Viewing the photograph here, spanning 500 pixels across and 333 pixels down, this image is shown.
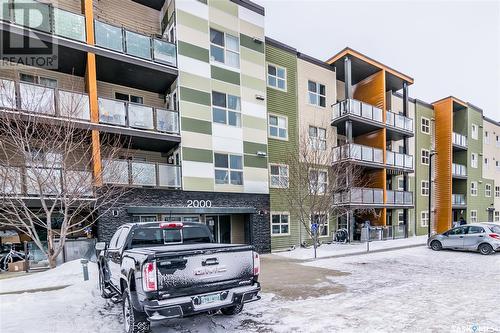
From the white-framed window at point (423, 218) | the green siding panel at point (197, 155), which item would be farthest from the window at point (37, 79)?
the white-framed window at point (423, 218)

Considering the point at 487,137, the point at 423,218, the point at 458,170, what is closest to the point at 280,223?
the point at 423,218

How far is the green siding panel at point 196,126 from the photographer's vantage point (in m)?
13.7

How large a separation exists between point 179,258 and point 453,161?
32206 mm

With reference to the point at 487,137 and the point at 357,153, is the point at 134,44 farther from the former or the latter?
the point at 487,137

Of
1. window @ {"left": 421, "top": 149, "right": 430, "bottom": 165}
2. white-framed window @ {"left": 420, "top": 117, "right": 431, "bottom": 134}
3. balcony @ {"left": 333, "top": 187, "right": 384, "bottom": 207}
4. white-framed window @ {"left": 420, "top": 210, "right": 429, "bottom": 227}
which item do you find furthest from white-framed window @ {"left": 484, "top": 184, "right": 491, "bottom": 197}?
balcony @ {"left": 333, "top": 187, "right": 384, "bottom": 207}

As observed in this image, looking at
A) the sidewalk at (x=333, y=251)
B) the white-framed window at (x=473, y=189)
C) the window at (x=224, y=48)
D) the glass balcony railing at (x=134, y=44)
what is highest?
the window at (x=224, y=48)

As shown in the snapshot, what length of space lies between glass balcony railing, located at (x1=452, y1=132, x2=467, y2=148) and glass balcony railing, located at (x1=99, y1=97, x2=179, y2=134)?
84.7 feet

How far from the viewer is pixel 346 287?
789 centimetres

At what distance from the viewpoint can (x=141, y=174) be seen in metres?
12.2

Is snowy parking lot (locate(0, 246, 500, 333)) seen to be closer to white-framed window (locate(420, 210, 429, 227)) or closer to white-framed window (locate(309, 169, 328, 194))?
white-framed window (locate(309, 169, 328, 194))

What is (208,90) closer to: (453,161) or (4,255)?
(4,255)

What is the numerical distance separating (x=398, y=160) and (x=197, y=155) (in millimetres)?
15677

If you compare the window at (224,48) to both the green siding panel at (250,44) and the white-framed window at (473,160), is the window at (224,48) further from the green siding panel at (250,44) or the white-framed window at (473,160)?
the white-framed window at (473,160)

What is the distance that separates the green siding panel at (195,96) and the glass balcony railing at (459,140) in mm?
23941
